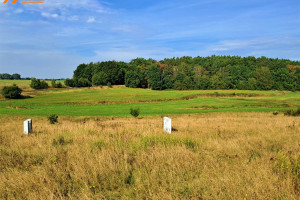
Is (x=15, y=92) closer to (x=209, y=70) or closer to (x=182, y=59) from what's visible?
(x=209, y=70)

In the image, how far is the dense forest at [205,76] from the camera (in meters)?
111

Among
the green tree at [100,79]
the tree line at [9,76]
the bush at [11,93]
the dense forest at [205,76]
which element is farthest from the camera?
the tree line at [9,76]

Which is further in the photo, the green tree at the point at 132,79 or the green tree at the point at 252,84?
the green tree at the point at 132,79

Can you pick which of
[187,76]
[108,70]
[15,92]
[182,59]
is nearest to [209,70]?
[187,76]

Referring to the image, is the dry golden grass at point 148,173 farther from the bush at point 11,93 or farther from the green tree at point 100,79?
the green tree at point 100,79

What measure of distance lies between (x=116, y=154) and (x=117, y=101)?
5839 cm

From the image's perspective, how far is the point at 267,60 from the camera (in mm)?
132375

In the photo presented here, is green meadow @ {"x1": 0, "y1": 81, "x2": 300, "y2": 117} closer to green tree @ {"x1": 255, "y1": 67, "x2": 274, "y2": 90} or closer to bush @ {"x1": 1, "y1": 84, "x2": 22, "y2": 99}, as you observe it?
bush @ {"x1": 1, "y1": 84, "x2": 22, "y2": 99}

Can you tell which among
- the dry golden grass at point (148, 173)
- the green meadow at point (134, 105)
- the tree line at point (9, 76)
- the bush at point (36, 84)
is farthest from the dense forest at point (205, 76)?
the dry golden grass at point (148, 173)

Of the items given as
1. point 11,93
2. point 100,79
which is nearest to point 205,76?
point 100,79

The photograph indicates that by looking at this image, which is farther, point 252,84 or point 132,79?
point 132,79

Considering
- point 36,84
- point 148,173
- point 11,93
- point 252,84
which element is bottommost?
point 148,173

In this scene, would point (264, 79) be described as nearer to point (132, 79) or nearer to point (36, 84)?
point (132, 79)

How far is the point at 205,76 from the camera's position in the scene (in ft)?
384
